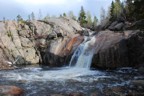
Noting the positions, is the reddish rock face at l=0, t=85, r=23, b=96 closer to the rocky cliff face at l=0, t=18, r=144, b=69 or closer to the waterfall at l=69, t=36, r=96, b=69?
the rocky cliff face at l=0, t=18, r=144, b=69

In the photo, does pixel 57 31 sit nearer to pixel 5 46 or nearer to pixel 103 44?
pixel 5 46

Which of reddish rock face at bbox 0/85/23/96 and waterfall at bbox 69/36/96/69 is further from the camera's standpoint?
waterfall at bbox 69/36/96/69

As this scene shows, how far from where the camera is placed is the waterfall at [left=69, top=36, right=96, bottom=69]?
135 ft

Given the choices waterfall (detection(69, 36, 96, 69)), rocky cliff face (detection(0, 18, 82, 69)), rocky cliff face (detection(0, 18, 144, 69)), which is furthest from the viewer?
rocky cliff face (detection(0, 18, 82, 69))

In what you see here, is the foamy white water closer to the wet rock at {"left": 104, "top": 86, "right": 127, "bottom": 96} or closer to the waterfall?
the wet rock at {"left": 104, "top": 86, "right": 127, "bottom": 96}

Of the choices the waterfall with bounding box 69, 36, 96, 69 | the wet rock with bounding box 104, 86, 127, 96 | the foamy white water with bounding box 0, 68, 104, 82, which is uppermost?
the waterfall with bounding box 69, 36, 96, 69

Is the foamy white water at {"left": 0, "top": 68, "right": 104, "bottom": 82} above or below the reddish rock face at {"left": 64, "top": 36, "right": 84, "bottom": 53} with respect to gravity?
below

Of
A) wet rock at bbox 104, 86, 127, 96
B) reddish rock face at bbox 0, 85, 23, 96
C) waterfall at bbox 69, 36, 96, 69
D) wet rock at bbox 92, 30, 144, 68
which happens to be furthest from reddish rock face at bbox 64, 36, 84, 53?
reddish rock face at bbox 0, 85, 23, 96

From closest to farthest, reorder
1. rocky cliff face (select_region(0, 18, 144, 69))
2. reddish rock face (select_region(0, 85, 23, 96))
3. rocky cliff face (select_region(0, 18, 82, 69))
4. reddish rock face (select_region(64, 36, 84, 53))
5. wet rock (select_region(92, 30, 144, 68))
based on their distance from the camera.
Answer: reddish rock face (select_region(0, 85, 23, 96)) → wet rock (select_region(92, 30, 144, 68)) → rocky cliff face (select_region(0, 18, 144, 69)) → reddish rock face (select_region(64, 36, 84, 53)) → rocky cliff face (select_region(0, 18, 82, 69))

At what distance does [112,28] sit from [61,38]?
10291mm

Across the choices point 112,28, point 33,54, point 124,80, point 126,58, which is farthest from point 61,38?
point 124,80

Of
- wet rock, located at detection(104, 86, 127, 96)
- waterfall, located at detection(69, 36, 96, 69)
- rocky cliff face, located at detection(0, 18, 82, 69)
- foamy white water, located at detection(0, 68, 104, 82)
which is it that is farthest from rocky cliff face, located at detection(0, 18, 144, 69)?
wet rock, located at detection(104, 86, 127, 96)

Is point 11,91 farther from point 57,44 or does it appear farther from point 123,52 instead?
point 57,44

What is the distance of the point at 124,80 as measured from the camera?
93.5 ft
